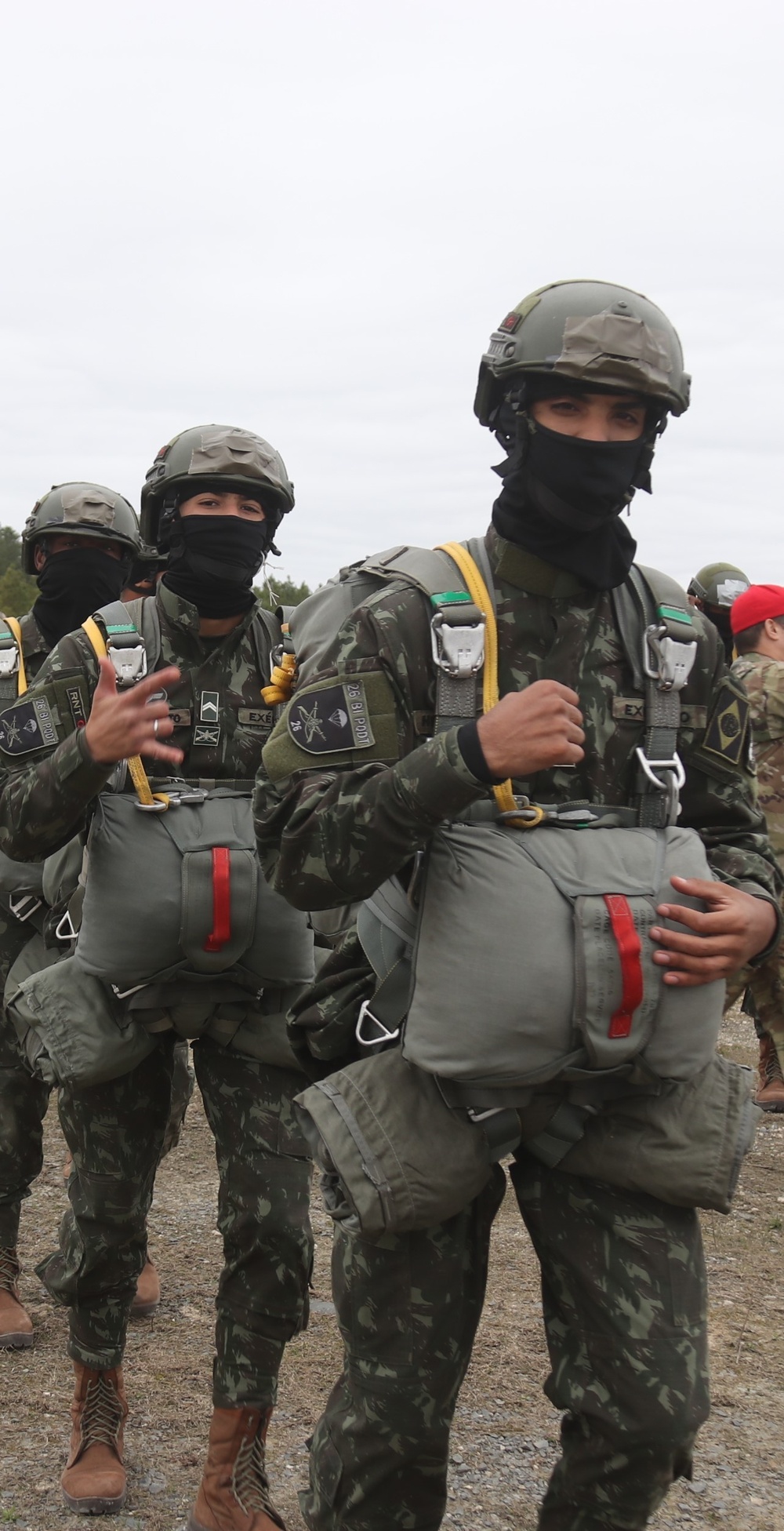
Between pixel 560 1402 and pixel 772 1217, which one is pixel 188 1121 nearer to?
pixel 772 1217

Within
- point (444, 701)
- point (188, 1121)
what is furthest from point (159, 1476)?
point (188, 1121)

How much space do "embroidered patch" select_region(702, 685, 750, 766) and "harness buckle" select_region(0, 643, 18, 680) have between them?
2764 millimetres

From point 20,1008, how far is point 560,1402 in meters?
1.91

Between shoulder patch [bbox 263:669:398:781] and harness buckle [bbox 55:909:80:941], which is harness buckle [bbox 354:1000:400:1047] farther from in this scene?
harness buckle [bbox 55:909:80:941]

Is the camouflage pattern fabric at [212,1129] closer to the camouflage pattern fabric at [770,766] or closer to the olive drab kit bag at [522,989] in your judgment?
the olive drab kit bag at [522,989]

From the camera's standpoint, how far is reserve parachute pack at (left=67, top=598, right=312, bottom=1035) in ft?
12.4

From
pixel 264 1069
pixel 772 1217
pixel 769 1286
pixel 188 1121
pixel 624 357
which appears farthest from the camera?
pixel 188 1121

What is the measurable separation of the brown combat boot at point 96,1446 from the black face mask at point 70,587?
245 cm

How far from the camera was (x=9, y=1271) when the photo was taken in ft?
17.0

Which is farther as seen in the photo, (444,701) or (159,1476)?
(159,1476)

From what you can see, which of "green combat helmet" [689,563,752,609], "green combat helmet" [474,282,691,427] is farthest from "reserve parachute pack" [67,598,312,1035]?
"green combat helmet" [689,563,752,609]

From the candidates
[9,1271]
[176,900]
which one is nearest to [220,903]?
[176,900]

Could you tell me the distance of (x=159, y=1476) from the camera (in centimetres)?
417

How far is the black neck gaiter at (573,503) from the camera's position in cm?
297
